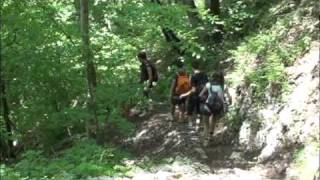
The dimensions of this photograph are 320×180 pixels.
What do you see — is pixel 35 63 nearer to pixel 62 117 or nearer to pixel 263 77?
pixel 62 117

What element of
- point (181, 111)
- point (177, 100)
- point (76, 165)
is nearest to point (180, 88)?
point (177, 100)

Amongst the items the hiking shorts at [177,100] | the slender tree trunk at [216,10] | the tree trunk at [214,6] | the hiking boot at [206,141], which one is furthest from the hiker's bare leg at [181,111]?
the tree trunk at [214,6]

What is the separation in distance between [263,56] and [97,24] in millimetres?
5170

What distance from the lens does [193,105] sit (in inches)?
578

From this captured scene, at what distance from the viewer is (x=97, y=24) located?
17.0 metres

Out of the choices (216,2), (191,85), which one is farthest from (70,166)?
(216,2)

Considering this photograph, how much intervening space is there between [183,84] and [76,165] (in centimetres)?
398

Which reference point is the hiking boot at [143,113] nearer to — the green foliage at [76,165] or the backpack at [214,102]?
the green foliage at [76,165]

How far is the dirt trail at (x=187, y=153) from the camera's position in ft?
36.3

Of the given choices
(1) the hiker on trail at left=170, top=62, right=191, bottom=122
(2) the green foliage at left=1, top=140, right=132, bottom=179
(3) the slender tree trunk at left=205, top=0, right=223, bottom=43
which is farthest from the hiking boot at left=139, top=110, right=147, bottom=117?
(2) the green foliage at left=1, top=140, right=132, bottom=179

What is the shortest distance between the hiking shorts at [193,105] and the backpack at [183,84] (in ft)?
1.02

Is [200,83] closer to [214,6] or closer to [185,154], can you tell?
[185,154]

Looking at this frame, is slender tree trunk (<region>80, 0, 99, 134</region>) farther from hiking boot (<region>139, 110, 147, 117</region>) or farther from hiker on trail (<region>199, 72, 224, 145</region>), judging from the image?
hiking boot (<region>139, 110, 147, 117</region>)

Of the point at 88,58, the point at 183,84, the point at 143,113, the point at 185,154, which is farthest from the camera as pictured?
the point at 143,113
